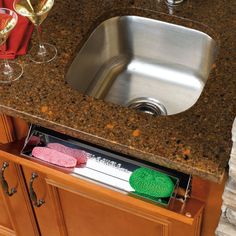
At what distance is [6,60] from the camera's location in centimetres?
121

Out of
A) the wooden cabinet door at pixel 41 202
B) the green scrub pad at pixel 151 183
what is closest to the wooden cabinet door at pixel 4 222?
the wooden cabinet door at pixel 41 202

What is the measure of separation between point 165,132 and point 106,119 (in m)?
0.12

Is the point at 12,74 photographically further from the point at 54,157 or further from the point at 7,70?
the point at 54,157

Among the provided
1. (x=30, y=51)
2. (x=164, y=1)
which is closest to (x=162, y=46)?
(x=164, y=1)

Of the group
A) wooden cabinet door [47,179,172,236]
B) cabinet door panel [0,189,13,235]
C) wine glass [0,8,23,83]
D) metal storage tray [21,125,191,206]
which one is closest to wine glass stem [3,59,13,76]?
wine glass [0,8,23,83]

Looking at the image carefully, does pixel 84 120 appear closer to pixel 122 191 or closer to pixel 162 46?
pixel 122 191

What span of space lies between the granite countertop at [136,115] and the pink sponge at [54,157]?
65 mm

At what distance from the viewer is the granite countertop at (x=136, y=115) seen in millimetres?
1019

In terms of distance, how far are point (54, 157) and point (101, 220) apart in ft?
0.75

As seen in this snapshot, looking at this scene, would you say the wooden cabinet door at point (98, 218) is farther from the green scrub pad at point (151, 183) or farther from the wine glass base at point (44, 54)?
the wine glass base at point (44, 54)

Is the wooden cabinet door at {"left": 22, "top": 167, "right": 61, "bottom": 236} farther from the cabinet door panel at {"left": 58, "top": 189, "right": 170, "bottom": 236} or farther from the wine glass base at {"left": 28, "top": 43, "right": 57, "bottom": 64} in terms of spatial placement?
the wine glass base at {"left": 28, "top": 43, "right": 57, "bottom": 64}

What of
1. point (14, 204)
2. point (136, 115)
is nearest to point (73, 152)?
point (136, 115)

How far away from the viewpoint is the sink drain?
4.55 feet

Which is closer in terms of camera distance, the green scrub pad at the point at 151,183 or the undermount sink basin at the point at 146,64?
the green scrub pad at the point at 151,183
